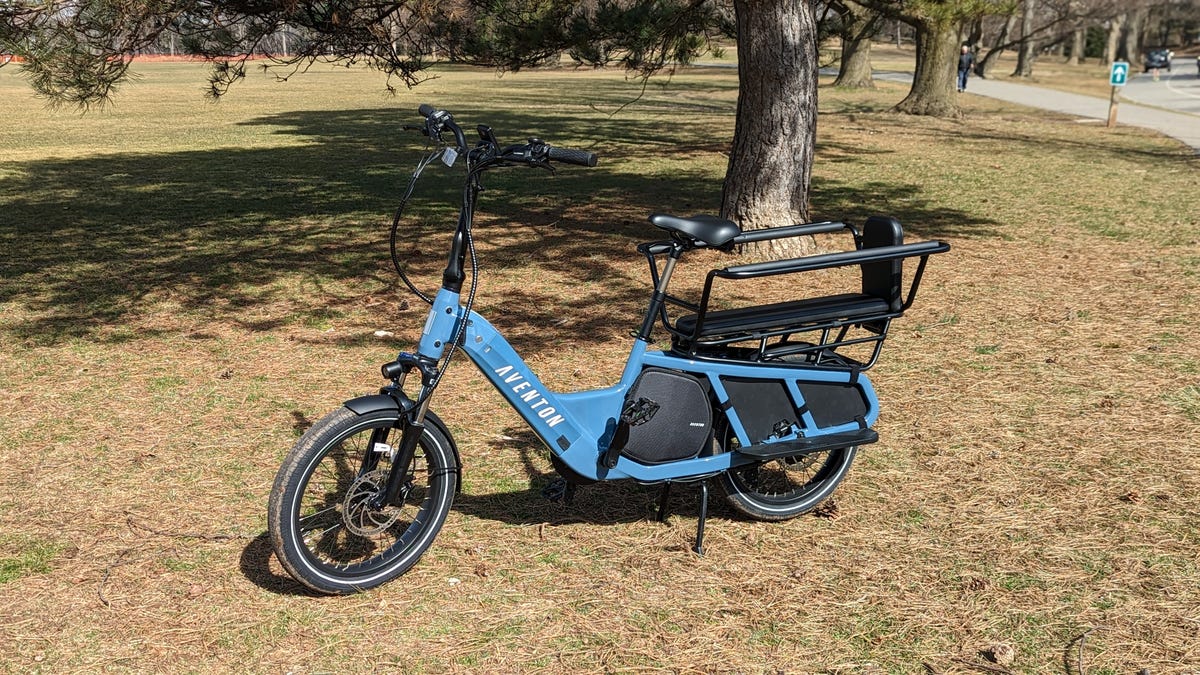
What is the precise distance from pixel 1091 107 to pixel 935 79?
667 centimetres

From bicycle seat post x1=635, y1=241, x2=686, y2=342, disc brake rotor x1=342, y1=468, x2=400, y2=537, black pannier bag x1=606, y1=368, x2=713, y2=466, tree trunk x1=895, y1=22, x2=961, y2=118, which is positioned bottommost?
disc brake rotor x1=342, y1=468, x2=400, y2=537

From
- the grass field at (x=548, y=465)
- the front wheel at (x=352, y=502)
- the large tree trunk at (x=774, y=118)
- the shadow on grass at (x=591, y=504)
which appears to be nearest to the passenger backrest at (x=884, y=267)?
the grass field at (x=548, y=465)

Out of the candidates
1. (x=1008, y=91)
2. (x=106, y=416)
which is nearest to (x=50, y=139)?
(x=106, y=416)

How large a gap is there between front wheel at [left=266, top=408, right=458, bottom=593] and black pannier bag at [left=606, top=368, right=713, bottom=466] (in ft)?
2.25

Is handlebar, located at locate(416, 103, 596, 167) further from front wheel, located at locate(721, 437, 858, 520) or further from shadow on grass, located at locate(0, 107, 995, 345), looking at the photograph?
shadow on grass, located at locate(0, 107, 995, 345)

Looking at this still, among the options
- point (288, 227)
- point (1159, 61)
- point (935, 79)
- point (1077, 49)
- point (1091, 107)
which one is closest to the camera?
point (288, 227)

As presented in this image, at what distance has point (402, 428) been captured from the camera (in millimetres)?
3609

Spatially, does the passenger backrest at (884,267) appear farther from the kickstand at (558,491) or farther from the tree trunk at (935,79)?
the tree trunk at (935,79)

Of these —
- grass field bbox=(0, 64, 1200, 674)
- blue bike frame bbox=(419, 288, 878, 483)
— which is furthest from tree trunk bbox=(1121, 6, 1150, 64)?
blue bike frame bbox=(419, 288, 878, 483)

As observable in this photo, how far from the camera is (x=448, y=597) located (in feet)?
12.1

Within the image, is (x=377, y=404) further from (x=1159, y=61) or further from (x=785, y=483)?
(x=1159, y=61)

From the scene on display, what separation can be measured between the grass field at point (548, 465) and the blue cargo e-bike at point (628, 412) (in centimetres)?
21

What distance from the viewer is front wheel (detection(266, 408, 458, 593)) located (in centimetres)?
343

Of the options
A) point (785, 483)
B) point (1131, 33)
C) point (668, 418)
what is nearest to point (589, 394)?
point (668, 418)
